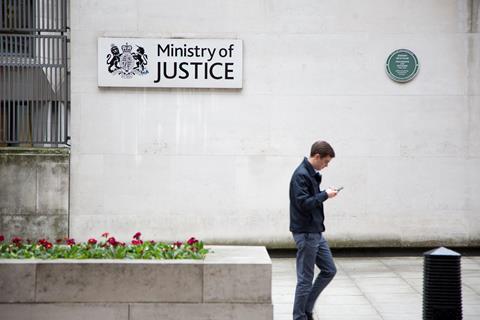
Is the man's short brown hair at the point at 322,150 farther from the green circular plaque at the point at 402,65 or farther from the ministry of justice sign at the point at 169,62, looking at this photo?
the green circular plaque at the point at 402,65

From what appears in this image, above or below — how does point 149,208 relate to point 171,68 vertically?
below

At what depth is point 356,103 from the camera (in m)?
12.8

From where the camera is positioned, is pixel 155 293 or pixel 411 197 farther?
pixel 411 197

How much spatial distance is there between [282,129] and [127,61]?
9.53 ft

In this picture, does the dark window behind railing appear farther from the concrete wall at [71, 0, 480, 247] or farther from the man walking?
the man walking

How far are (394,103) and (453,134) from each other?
1143 mm

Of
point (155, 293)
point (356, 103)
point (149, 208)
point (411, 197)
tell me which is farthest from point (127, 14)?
point (155, 293)

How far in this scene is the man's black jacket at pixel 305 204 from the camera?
717 centimetres

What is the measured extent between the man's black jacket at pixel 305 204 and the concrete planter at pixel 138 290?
20.0 inches

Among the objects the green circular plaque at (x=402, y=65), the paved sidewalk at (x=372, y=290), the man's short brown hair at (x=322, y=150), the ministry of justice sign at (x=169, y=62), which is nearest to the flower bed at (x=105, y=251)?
the paved sidewalk at (x=372, y=290)

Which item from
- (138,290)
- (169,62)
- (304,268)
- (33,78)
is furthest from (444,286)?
(33,78)

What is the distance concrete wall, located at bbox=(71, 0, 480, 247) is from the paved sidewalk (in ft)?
2.30

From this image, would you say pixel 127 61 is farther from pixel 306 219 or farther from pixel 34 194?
pixel 306 219

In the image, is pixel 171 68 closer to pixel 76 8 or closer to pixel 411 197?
pixel 76 8
